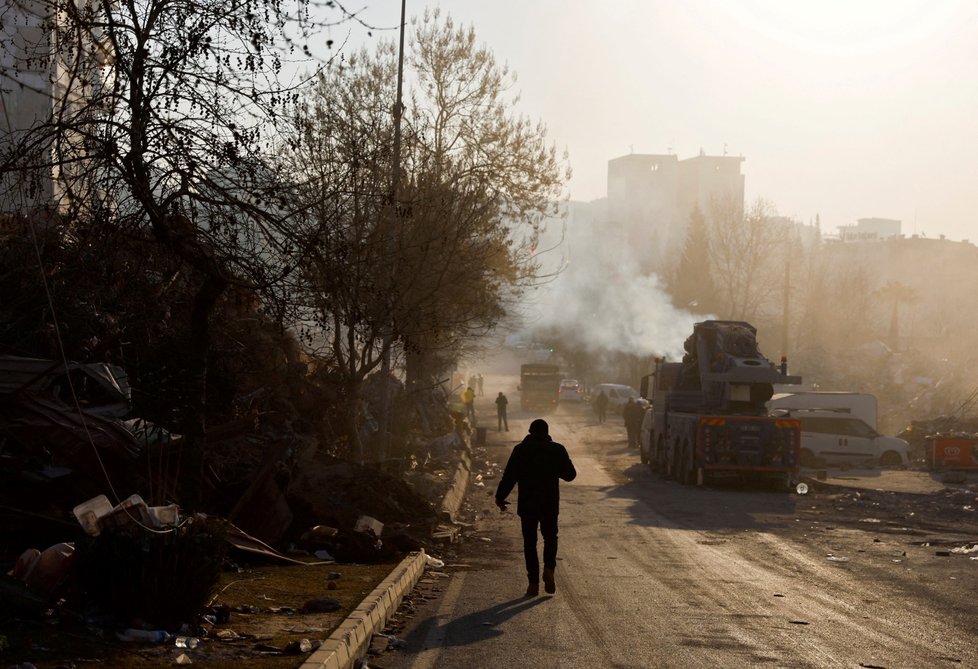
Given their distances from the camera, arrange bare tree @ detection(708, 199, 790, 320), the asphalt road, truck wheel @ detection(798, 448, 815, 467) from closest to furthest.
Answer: the asphalt road → truck wheel @ detection(798, 448, 815, 467) → bare tree @ detection(708, 199, 790, 320)

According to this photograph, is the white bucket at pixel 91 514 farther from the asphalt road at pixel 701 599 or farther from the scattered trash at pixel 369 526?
the scattered trash at pixel 369 526

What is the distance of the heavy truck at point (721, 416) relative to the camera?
91.2 ft

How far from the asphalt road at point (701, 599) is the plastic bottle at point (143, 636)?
62.1 inches

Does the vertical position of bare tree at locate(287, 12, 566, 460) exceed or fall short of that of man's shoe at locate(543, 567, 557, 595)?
it exceeds it

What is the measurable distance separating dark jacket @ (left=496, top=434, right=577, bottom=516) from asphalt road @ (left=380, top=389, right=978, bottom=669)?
92 cm

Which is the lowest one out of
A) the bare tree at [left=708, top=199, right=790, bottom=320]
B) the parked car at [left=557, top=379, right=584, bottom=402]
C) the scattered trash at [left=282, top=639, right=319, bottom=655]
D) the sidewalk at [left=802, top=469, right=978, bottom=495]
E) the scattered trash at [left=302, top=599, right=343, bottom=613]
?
the sidewalk at [left=802, top=469, right=978, bottom=495]

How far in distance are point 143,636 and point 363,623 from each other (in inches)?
69.2

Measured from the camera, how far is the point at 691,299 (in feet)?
321

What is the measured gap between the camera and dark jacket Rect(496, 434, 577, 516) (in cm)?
1292

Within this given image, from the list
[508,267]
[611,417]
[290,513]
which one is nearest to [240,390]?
[290,513]

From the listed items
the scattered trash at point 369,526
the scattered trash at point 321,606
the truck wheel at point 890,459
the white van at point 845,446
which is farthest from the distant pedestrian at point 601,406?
the scattered trash at point 321,606

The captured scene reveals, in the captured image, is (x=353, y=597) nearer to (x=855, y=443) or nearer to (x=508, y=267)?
(x=508, y=267)

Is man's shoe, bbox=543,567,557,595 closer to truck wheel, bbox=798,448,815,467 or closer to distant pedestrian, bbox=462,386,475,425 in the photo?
truck wheel, bbox=798,448,815,467

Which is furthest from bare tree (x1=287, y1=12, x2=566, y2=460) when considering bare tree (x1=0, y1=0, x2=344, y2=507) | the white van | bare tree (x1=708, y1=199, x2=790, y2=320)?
bare tree (x1=708, y1=199, x2=790, y2=320)
